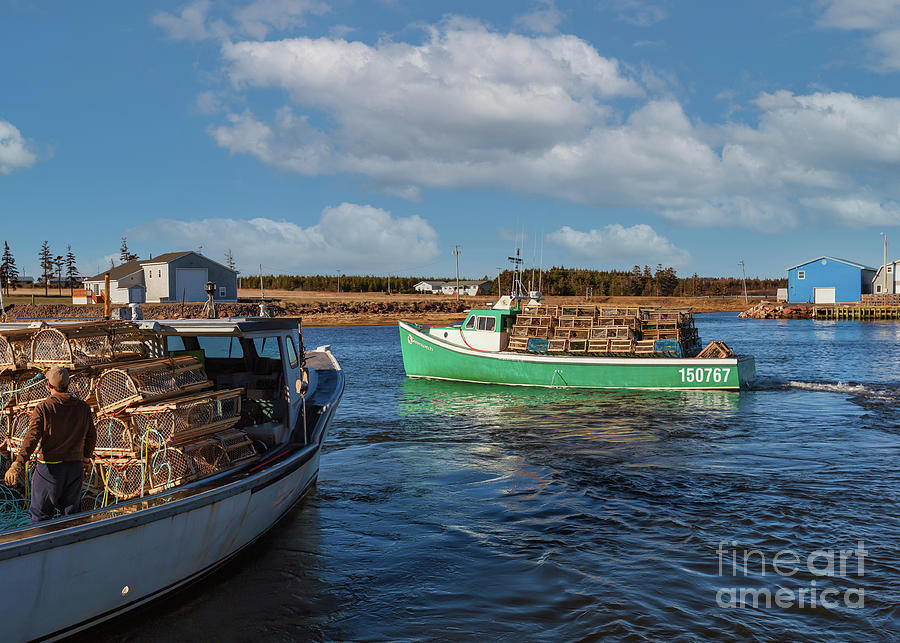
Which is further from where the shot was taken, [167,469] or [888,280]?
[888,280]

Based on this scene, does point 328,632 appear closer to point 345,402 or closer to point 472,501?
point 472,501

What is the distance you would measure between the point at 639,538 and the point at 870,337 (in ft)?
149

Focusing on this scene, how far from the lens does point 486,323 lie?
2398 cm

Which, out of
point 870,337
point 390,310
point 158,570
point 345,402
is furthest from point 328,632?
point 390,310

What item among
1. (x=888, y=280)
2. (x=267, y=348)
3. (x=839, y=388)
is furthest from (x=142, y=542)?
(x=888, y=280)

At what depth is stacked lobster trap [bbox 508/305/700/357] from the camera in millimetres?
22344

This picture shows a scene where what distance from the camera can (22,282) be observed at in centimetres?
10588

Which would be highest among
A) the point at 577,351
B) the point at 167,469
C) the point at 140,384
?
the point at 140,384

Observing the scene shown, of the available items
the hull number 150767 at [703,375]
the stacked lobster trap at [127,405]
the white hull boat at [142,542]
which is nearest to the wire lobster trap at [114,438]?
the stacked lobster trap at [127,405]

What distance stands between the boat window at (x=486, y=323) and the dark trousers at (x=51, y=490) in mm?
17950

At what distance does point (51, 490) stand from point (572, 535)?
594 cm

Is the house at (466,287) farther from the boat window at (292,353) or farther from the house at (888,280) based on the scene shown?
the boat window at (292,353)

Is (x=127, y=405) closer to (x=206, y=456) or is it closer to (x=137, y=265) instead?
(x=206, y=456)

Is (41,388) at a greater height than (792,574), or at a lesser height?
greater
